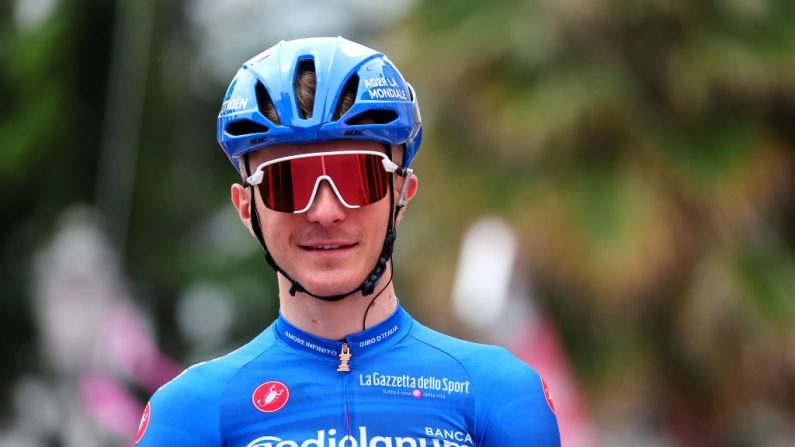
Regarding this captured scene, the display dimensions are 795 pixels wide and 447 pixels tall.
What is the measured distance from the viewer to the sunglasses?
3887 mm

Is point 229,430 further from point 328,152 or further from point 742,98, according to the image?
point 742,98

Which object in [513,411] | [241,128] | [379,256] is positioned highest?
[241,128]

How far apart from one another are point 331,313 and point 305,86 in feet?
1.93

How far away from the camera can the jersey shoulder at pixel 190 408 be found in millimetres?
3873

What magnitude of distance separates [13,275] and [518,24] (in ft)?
37.0

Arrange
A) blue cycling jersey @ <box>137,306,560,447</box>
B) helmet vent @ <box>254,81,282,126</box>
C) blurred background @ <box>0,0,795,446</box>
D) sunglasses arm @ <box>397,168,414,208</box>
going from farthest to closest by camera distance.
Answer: blurred background @ <box>0,0,795,446</box>, sunglasses arm @ <box>397,168,414,208</box>, helmet vent @ <box>254,81,282,126</box>, blue cycling jersey @ <box>137,306,560,447</box>

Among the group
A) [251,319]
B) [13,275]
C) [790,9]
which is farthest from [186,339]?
[790,9]

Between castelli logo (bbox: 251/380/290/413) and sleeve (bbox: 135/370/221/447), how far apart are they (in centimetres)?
10

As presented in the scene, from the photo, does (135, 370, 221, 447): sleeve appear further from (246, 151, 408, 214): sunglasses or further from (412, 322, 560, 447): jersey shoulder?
(412, 322, 560, 447): jersey shoulder

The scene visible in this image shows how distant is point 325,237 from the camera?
391 cm

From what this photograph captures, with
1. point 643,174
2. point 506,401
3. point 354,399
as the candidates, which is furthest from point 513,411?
point 643,174

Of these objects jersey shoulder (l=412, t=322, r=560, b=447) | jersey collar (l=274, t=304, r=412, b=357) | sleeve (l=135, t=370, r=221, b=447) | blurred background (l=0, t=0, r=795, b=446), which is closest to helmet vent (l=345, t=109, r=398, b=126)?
jersey collar (l=274, t=304, r=412, b=357)

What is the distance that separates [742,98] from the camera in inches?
484

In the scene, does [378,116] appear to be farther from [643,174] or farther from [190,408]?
[643,174]
